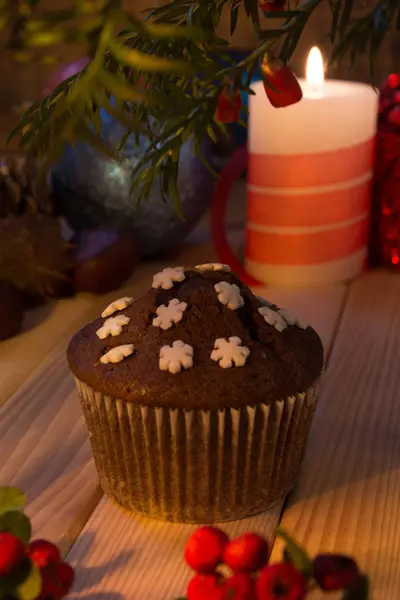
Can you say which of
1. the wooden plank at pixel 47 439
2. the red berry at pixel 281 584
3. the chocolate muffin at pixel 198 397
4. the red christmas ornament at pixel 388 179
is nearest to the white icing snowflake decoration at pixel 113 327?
the chocolate muffin at pixel 198 397

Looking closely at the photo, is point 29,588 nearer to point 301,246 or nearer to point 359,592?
point 359,592

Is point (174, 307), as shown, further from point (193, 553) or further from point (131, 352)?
point (193, 553)

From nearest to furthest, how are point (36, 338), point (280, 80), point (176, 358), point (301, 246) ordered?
point (280, 80)
point (176, 358)
point (36, 338)
point (301, 246)

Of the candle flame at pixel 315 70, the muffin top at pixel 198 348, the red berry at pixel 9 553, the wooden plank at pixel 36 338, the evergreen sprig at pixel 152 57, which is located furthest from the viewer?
the candle flame at pixel 315 70

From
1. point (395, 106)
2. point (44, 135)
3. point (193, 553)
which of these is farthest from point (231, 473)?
point (395, 106)

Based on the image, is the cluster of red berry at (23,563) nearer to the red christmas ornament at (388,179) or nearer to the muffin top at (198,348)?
the muffin top at (198,348)

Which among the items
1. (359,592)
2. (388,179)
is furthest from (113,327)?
(388,179)

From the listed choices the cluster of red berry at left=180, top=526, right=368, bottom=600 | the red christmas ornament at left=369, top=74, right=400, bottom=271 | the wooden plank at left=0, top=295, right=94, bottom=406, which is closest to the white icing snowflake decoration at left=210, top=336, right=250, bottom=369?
the cluster of red berry at left=180, top=526, right=368, bottom=600
